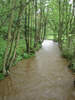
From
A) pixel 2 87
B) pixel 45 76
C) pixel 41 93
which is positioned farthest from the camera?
pixel 45 76

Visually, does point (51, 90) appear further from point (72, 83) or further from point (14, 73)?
point (14, 73)

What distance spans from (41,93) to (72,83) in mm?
1688

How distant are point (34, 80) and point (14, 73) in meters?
1.42

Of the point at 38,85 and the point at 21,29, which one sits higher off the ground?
the point at 21,29

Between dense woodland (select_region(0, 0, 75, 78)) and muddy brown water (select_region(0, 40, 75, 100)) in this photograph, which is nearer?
muddy brown water (select_region(0, 40, 75, 100))

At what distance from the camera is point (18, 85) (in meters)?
5.84

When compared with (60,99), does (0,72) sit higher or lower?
higher

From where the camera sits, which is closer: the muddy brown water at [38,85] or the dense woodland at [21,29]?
the muddy brown water at [38,85]

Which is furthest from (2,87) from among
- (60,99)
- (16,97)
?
(60,99)

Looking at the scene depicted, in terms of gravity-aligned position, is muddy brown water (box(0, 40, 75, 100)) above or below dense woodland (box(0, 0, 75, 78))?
below

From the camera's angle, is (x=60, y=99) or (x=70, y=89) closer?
(x=60, y=99)

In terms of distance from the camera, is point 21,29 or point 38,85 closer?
point 38,85

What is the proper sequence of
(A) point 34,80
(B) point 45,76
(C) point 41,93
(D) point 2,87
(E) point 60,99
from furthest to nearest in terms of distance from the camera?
(B) point 45,76 → (A) point 34,80 → (D) point 2,87 → (C) point 41,93 → (E) point 60,99

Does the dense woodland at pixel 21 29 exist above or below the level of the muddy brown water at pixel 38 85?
above
